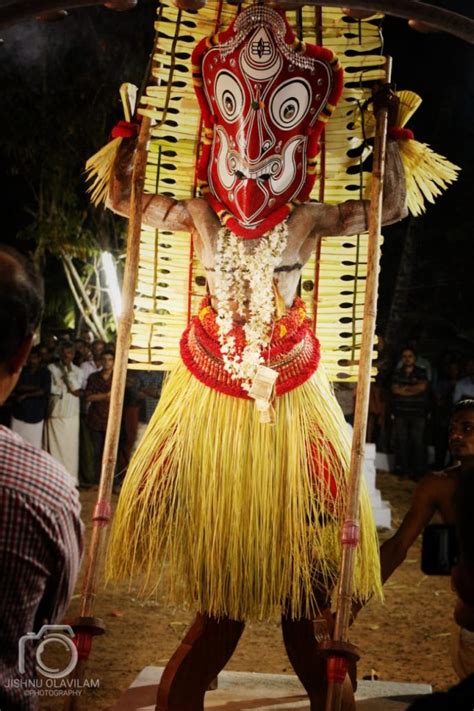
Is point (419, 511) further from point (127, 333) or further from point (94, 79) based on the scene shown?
point (94, 79)

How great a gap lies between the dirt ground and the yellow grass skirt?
1378 mm

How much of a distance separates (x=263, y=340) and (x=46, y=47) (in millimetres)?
9594

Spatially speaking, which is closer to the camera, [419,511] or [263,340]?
[263,340]

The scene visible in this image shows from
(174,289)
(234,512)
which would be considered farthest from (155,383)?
(234,512)

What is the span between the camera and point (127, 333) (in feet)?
13.9

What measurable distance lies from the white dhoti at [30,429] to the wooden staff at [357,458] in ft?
23.5

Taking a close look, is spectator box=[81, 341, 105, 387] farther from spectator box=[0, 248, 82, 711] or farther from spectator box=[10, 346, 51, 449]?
spectator box=[0, 248, 82, 711]

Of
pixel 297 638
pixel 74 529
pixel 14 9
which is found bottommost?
pixel 297 638

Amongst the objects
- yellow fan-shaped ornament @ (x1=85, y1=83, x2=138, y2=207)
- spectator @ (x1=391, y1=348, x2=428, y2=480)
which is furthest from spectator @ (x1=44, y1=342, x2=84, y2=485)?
yellow fan-shaped ornament @ (x1=85, y1=83, x2=138, y2=207)

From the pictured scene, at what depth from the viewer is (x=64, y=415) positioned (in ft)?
35.4

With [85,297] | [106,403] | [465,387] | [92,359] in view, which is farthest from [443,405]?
[85,297]

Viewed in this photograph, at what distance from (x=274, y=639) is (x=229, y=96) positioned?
148 inches

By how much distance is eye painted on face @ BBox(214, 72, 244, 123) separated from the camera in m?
4.18

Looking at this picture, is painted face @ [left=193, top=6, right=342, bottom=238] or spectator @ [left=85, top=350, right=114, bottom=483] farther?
spectator @ [left=85, top=350, right=114, bottom=483]
